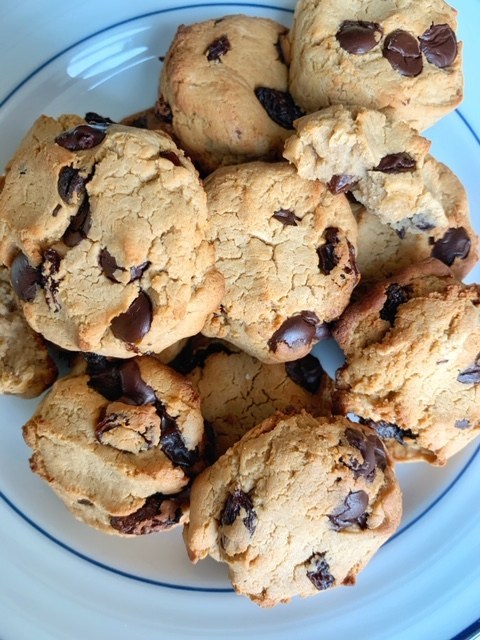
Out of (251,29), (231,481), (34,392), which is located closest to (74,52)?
(251,29)

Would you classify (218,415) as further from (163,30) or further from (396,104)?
(163,30)

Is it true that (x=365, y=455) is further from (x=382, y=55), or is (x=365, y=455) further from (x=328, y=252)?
(x=382, y=55)

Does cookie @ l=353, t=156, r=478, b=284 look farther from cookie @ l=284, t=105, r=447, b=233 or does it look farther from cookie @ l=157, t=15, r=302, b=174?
cookie @ l=157, t=15, r=302, b=174

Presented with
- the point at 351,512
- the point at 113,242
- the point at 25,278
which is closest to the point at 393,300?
the point at 351,512

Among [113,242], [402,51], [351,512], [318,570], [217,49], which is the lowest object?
[318,570]

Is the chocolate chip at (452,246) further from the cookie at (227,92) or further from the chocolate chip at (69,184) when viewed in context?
the chocolate chip at (69,184)
